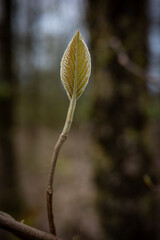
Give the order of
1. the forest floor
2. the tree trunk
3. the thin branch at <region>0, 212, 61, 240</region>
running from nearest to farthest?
1. the thin branch at <region>0, 212, 61, 240</region>
2. the tree trunk
3. the forest floor

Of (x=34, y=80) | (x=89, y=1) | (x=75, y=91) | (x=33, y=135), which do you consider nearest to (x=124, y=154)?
(x=89, y=1)

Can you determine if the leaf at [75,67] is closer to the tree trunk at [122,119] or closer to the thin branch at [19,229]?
the thin branch at [19,229]

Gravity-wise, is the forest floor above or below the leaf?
below

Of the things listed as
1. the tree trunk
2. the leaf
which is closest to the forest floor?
the tree trunk

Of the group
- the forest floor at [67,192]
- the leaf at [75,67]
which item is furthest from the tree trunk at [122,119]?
the leaf at [75,67]

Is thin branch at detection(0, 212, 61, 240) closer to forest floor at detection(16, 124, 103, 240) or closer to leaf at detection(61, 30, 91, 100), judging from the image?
leaf at detection(61, 30, 91, 100)

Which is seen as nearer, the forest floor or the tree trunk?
the tree trunk

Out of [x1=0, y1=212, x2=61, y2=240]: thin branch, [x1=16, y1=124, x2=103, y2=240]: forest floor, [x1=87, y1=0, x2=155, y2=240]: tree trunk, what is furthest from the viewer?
[x1=16, y1=124, x2=103, y2=240]: forest floor
